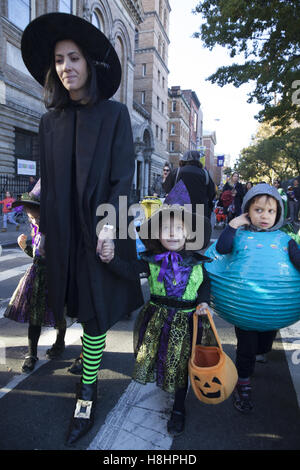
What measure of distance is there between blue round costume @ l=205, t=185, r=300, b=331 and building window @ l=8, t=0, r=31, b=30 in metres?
16.3

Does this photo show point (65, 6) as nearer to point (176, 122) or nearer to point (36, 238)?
point (36, 238)

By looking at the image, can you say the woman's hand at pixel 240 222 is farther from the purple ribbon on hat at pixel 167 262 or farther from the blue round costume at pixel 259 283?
the purple ribbon on hat at pixel 167 262

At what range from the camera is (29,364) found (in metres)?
2.68

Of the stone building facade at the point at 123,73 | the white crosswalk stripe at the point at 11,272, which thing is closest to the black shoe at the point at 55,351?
the white crosswalk stripe at the point at 11,272

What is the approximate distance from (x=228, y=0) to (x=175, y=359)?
10.6 meters

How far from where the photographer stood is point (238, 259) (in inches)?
87.3

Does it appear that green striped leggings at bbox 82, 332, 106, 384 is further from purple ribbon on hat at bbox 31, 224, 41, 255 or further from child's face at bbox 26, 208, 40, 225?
child's face at bbox 26, 208, 40, 225

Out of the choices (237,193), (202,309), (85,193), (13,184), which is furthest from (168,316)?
(13,184)

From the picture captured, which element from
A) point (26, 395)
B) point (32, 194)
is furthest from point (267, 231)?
point (26, 395)

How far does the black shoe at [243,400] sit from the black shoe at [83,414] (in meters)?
1.00

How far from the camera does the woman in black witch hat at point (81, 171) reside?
189 cm

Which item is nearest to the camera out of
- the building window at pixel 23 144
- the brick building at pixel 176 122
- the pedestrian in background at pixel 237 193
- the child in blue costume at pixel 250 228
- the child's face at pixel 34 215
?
the child in blue costume at pixel 250 228

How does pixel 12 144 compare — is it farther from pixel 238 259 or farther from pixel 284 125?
pixel 238 259

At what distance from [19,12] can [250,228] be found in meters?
16.9
